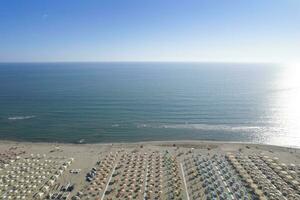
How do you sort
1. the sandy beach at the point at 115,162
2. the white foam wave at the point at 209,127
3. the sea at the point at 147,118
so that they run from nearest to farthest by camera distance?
the sandy beach at the point at 115,162 < the sea at the point at 147,118 < the white foam wave at the point at 209,127

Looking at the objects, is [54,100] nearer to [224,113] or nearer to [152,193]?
[224,113]

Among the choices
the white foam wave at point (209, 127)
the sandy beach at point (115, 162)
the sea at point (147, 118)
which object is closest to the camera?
the sandy beach at point (115, 162)

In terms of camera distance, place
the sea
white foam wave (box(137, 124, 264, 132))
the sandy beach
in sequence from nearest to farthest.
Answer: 1. the sandy beach
2. the sea
3. white foam wave (box(137, 124, 264, 132))

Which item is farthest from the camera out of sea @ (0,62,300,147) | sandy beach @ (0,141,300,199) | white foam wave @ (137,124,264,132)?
white foam wave @ (137,124,264,132)

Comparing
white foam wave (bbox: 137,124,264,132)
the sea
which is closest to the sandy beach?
the sea

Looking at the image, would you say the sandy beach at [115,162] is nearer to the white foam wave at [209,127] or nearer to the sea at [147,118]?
the sea at [147,118]

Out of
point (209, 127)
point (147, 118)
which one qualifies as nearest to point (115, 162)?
point (147, 118)

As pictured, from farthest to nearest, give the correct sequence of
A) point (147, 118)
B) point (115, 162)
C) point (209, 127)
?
point (147, 118) → point (209, 127) → point (115, 162)

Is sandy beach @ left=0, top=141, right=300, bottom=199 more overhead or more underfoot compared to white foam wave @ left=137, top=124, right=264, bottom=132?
more underfoot

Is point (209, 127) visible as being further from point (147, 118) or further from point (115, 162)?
point (115, 162)

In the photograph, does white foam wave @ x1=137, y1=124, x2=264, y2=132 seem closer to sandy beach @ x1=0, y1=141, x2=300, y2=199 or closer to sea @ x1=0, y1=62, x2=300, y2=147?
sea @ x1=0, y1=62, x2=300, y2=147

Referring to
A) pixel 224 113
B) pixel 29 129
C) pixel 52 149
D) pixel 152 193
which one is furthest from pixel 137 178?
pixel 224 113

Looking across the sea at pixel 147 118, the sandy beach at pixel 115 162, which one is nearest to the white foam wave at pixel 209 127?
the sea at pixel 147 118
